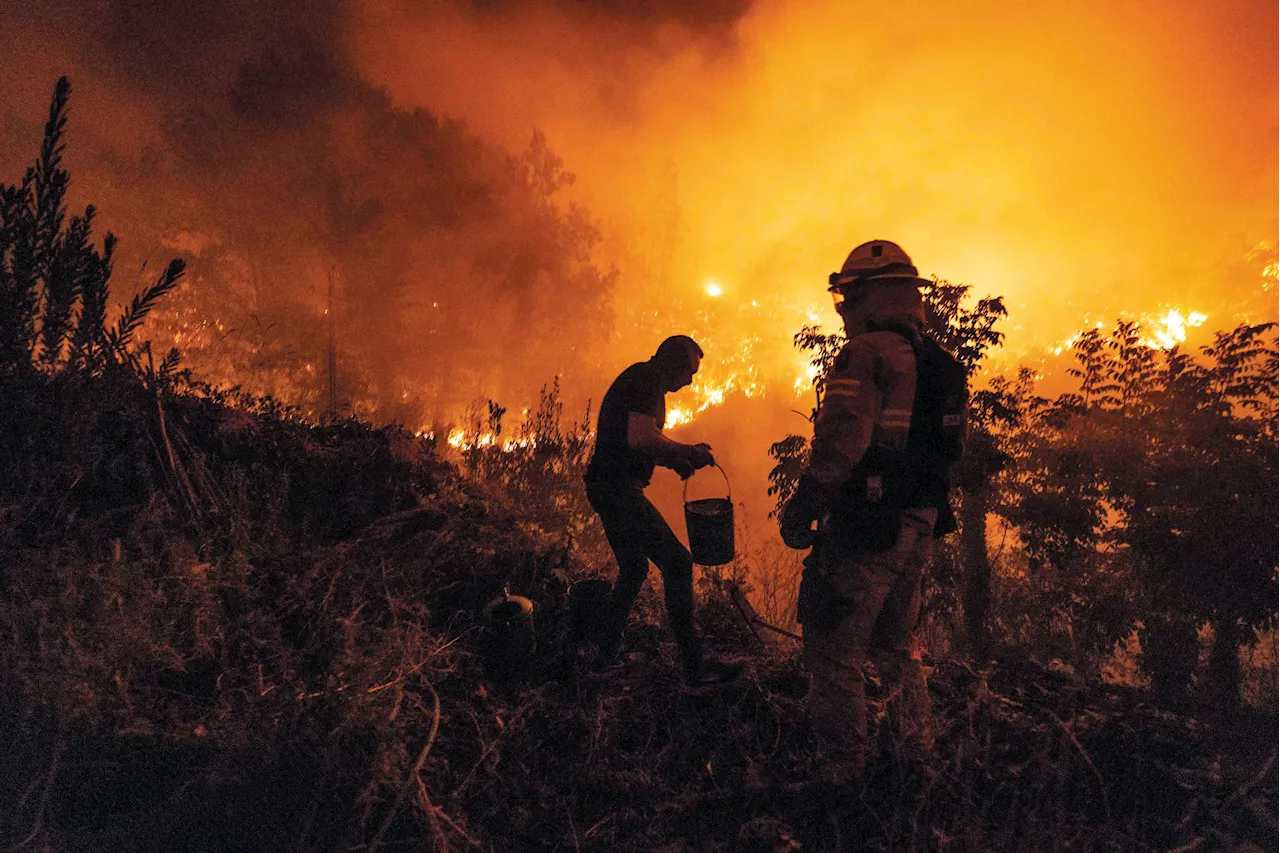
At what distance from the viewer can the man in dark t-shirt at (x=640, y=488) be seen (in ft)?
10.7

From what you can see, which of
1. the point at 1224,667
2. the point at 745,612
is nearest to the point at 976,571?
the point at 1224,667

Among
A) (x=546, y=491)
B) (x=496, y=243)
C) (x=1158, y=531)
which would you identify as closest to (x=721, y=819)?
(x=546, y=491)

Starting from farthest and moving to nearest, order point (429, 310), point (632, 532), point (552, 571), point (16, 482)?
point (429, 310), point (552, 571), point (632, 532), point (16, 482)

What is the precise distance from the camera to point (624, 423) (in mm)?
3363

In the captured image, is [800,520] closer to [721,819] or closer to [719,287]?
[721,819]

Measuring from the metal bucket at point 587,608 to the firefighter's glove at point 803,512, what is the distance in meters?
1.33

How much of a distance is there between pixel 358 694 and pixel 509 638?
84cm

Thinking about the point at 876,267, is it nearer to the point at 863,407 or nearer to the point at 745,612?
the point at 863,407

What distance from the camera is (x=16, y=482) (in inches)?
115

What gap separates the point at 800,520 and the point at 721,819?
4.06ft

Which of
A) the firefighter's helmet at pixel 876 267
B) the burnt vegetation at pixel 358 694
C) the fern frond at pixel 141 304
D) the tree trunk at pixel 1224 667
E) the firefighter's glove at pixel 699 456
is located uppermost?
the firefighter's helmet at pixel 876 267

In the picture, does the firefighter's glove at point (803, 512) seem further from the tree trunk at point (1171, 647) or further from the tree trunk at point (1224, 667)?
the tree trunk at point (1224, 667)

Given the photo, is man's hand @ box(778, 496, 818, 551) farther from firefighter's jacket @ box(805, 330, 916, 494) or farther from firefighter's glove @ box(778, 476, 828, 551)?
firefighter's jacket @ box(805, 330, 916, 494)

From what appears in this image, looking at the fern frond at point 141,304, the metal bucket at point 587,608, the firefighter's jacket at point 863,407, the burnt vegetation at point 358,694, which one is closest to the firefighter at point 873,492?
the firefighter's jacket at point 863,407
